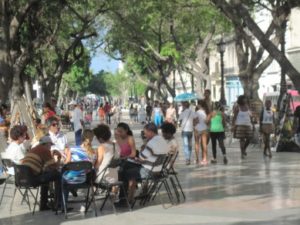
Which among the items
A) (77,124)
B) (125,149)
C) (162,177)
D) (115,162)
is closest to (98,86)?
(77,124)

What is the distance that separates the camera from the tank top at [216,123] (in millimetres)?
18719

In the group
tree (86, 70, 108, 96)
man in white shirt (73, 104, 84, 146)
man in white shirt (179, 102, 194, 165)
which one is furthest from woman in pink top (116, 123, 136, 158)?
tree (86, 70, 108, 96)

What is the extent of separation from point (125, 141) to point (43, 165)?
1790 millimetres

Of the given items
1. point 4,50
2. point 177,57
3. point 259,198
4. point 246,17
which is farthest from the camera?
point 177,57

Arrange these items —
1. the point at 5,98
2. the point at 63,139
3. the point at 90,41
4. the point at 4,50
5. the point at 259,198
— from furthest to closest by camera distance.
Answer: the point at 90,41
the point at 5,98
the point at 4,50
the point at 63,139
the point at 259,198

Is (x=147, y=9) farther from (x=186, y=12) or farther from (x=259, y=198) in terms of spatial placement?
(x=259, y=198)

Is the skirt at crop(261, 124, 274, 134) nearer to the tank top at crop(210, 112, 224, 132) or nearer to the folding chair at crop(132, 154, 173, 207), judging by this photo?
the tank top at crop(210, 112, 224, 132)

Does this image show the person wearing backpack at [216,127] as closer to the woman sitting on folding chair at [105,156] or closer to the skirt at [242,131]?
the skirt at [242,131]

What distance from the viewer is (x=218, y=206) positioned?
1138 cm

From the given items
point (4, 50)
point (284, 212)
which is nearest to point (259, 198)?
point (284, 212)

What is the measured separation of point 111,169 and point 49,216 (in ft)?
3.80

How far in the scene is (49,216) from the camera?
35.8 ft

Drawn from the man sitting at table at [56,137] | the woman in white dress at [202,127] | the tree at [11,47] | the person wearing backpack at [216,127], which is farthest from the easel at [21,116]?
the man sitting at table at [56,137]

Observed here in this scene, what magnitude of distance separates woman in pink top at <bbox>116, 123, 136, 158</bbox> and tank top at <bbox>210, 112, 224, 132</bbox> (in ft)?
21.7
